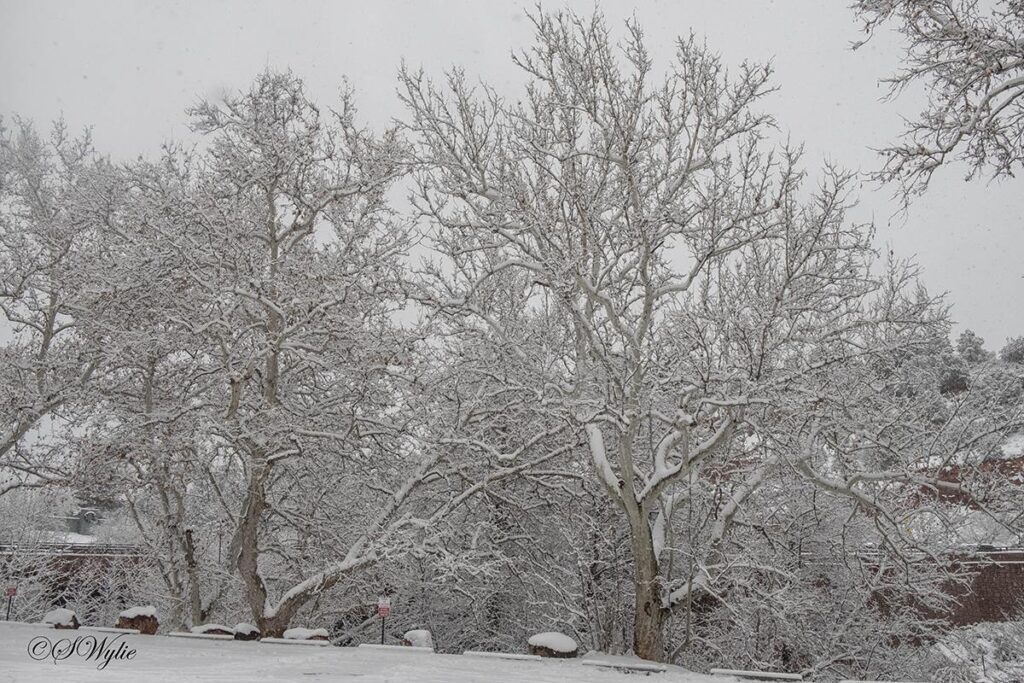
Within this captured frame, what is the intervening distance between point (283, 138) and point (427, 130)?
2360 millimetres

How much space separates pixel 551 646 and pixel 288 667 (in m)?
3.03

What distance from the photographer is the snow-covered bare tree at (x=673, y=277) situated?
9500 millimetres

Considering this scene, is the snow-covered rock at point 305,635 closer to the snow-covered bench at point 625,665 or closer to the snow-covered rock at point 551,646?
the snow-covered rock at point 551,646

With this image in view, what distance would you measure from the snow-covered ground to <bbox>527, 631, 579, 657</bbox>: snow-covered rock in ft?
0.62

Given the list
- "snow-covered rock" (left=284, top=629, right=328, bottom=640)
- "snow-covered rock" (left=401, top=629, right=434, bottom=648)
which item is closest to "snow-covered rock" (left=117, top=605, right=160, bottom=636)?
"snow-covered rock" (left=284, top=629, right=328, bottom=640)

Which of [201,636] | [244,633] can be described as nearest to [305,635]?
[244,633]

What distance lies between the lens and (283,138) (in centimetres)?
1228

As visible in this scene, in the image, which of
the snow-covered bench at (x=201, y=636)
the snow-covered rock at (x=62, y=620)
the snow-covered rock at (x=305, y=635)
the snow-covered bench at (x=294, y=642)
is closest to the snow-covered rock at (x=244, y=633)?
the snow-covered bench at (x=201, y=636)

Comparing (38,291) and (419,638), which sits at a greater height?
(38,291)

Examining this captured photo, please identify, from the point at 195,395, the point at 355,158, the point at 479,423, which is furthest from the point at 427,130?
the point at 195,395

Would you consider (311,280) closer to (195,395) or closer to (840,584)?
(195,395)

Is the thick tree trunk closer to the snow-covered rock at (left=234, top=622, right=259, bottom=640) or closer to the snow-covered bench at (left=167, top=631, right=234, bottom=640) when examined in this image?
the snow-covered rock at (left=234, top=622, right=259, bottom=640)

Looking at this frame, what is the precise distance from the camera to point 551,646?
8.46 meters

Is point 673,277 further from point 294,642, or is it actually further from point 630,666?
point 294,642
